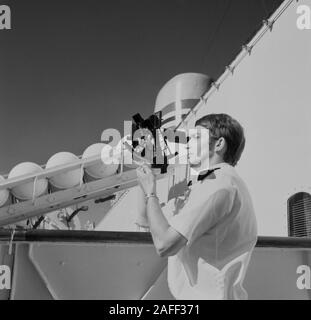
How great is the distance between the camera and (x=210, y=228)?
0.86 meters

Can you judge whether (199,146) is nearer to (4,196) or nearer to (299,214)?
(299,214)

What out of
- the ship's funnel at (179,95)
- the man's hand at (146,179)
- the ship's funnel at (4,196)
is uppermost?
the ship's funnel at (179,95)

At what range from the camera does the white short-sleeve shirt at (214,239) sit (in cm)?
83

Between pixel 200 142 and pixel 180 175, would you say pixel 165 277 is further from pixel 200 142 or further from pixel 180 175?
pixel 180 175

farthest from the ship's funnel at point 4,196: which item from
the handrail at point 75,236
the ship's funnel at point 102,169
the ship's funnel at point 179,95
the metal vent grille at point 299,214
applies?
the handrail at point 75,236

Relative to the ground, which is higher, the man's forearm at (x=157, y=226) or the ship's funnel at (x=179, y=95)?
the ship's funnel at (x=179, y=95)

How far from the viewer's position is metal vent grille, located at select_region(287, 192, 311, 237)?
2332 mm

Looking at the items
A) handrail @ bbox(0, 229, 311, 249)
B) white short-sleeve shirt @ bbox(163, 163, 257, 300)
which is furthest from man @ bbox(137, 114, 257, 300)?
handrail @ bbox(0, 229, 311, 249)

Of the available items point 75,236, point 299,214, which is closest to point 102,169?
point 299,214

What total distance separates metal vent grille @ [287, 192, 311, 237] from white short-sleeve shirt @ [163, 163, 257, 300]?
5.14 ft

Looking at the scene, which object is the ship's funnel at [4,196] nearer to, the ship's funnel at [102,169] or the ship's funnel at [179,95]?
the ship's funnel at [102,169]

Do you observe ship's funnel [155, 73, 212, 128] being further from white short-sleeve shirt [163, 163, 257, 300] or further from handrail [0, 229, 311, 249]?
white short-sleeve shirt [163, 163, 257, 300]

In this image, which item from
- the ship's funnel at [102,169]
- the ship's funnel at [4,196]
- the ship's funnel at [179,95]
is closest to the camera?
the ship's funnel at [4,196]

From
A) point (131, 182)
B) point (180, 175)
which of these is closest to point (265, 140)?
point (180, 175)
